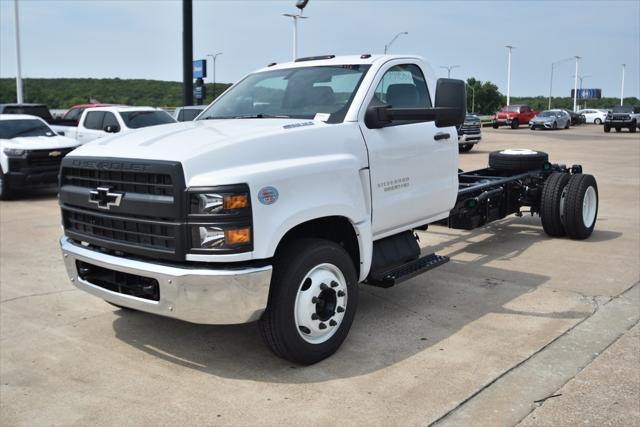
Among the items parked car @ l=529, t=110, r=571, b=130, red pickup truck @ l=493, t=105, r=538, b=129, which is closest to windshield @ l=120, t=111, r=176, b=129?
parked car @ l=529, t=110, r=571, b=130

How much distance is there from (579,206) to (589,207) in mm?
602

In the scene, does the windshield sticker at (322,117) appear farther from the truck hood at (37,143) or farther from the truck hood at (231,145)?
the truck hood at (37,143)

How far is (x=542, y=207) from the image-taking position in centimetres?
861

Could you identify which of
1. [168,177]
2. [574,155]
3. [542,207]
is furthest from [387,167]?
[574,155]

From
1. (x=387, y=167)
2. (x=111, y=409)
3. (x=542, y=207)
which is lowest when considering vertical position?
(x=111, y=409)

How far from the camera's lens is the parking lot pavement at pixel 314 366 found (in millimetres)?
3908

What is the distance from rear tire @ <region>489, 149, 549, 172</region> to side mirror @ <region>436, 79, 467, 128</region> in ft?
15.5

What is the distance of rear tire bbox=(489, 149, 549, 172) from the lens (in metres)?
9.24

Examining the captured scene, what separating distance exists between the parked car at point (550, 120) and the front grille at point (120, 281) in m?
46.4

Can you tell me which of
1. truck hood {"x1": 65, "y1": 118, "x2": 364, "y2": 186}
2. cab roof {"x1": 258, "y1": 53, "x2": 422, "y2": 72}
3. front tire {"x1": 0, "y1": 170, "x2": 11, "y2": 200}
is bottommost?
front tire {"x1": 0, "y1": 170, "x2": 11, "y2": 200}

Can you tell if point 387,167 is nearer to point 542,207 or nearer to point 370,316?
point 370,316

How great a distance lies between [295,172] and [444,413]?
1.74 m

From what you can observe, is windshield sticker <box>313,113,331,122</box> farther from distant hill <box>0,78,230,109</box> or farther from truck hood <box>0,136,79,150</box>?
distant hill <box>0,78,230,109</box>

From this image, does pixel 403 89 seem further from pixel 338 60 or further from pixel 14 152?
pixel 14 152
